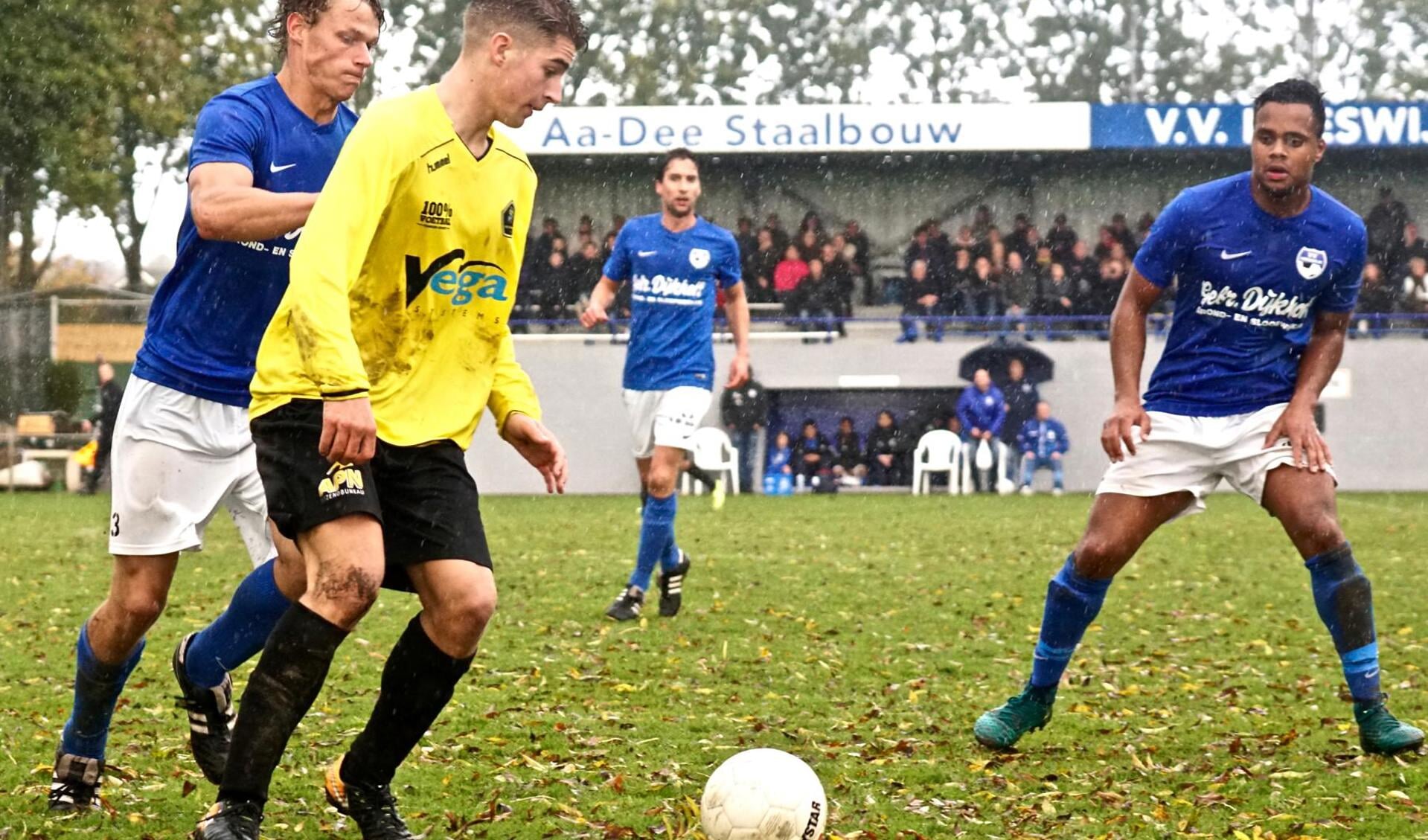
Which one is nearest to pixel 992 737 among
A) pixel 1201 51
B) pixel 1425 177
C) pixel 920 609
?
pixel 920 609

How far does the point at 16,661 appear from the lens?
A: 25.1 ft

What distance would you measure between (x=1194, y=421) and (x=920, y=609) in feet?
14.3

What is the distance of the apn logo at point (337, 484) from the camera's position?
3832mm

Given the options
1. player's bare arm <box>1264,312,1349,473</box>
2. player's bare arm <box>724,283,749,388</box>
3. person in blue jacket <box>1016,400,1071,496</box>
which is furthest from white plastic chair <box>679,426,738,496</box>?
player's bare arm <box>1264,312,1349,473</box>

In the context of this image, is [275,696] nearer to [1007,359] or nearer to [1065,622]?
[1065,622]

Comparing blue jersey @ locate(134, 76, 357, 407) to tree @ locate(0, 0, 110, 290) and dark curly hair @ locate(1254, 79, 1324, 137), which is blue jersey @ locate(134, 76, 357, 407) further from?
tree @ locate(0, 0, 110, 290)

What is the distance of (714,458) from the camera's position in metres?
24.0

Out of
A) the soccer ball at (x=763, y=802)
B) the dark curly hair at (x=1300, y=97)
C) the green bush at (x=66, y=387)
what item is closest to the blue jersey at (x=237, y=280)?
the soccer ball at (x=763, y=802)

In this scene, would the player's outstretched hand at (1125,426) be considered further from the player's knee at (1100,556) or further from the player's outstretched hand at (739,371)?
the player's outstretched hand at (739,371)

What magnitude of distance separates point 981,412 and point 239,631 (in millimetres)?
19627

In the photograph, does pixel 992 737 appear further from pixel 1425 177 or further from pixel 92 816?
pixel 1425 177

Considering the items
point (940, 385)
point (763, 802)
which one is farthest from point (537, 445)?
point (940, 385)

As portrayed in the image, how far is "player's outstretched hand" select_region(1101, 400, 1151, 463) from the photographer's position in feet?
18.1

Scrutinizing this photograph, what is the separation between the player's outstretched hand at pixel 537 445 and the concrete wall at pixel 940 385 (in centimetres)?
2047
